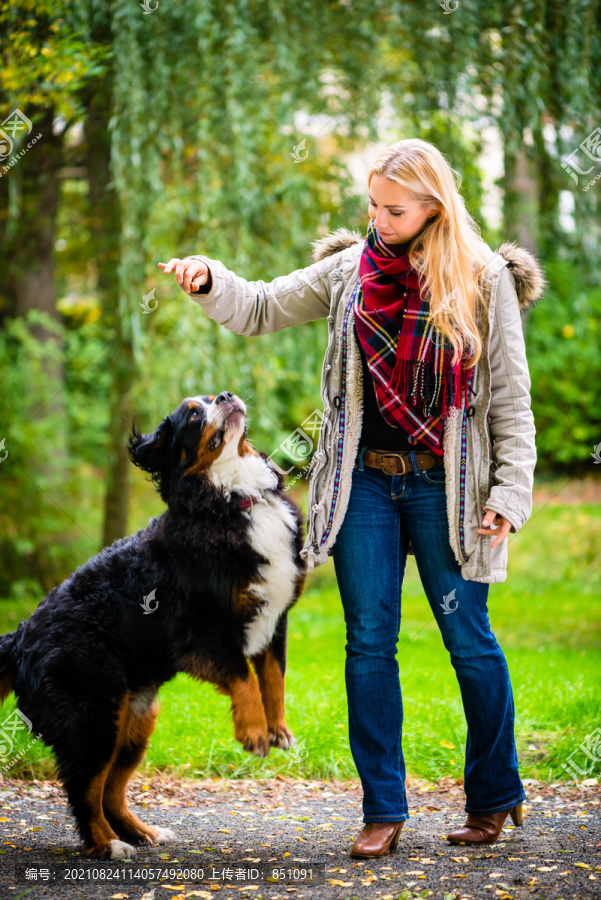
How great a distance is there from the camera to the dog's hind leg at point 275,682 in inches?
111

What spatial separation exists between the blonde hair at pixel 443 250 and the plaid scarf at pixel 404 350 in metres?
0.04

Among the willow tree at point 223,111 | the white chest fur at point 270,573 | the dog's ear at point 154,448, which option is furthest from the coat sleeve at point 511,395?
the willow tree at point 223,111

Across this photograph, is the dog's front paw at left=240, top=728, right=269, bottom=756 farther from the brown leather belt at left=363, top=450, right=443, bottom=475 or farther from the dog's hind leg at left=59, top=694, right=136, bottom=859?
the brown leather belt at left=363, top=450, right=443, bottom=475

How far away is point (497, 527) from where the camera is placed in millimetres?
2498

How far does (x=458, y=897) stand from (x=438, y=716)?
1.91m

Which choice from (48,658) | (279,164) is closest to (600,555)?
(279,164)

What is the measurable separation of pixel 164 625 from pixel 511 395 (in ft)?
4.43

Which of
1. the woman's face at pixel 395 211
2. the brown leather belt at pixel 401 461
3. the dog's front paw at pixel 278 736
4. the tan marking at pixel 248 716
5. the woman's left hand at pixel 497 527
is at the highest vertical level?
the woman's face at pixel 395 211

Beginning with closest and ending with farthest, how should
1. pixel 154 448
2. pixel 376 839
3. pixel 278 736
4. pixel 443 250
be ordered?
1. pixel 443 250
2. pixel 376 839
3. pixel 278 736
4. pixel 154 448

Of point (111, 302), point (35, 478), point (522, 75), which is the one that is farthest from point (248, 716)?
point (111, 302)

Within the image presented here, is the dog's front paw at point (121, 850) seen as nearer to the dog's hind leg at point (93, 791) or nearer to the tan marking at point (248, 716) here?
the dog's hind leg at point (93, 791)

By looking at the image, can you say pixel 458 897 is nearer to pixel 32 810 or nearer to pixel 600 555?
pixel 32 810

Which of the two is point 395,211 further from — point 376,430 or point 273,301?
point 376,430

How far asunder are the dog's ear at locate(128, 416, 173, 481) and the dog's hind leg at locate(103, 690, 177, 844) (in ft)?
2.60
